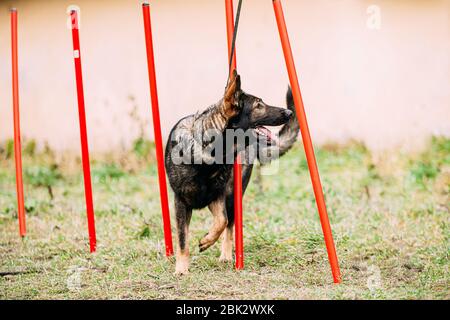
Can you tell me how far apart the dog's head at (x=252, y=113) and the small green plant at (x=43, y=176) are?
170 inches

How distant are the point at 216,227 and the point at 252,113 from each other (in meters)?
0.83

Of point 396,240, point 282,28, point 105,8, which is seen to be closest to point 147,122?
point 105,8

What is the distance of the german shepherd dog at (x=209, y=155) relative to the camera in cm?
493

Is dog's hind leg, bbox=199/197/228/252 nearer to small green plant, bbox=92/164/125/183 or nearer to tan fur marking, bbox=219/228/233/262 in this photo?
tan fur marking, bbox=219/228/233/262

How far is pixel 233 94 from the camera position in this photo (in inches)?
187

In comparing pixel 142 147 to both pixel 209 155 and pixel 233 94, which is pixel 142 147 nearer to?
pixel 209 155

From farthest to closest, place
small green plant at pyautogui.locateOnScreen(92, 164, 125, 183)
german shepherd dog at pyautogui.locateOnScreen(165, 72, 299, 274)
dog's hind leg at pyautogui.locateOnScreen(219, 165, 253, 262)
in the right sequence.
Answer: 1. small green plant at pyautogui.locateOnScreen(92, 164, 125, 183)
2. dog's hind leg at pyautogui.locateOnScreen(219, 165, 253, 262)
3. german shepherd dog at pyautogui.locateOnScreen(165, 72, 299, 274)

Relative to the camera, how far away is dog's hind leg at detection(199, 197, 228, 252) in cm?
502

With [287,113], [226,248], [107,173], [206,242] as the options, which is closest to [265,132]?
[287,113]

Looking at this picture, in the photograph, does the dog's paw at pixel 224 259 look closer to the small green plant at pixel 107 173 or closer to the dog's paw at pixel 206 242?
the dog's paw at pixel 206 242

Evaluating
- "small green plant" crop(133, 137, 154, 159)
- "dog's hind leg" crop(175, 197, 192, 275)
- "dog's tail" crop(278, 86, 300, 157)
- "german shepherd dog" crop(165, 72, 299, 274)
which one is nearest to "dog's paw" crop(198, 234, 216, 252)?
"german shepherd dog" crop(165, 72, 299, 274)

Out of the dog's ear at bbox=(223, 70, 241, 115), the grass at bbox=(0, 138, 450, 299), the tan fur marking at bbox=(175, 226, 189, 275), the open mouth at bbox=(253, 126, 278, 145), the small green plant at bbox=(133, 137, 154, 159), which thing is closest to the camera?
the dog's ear at bbox=(223, 70, 241, 115)

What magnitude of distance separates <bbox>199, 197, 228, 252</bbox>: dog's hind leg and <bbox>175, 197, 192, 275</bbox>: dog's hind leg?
0.19 metres

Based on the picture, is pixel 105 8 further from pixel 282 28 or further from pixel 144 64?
pixel 282 28
